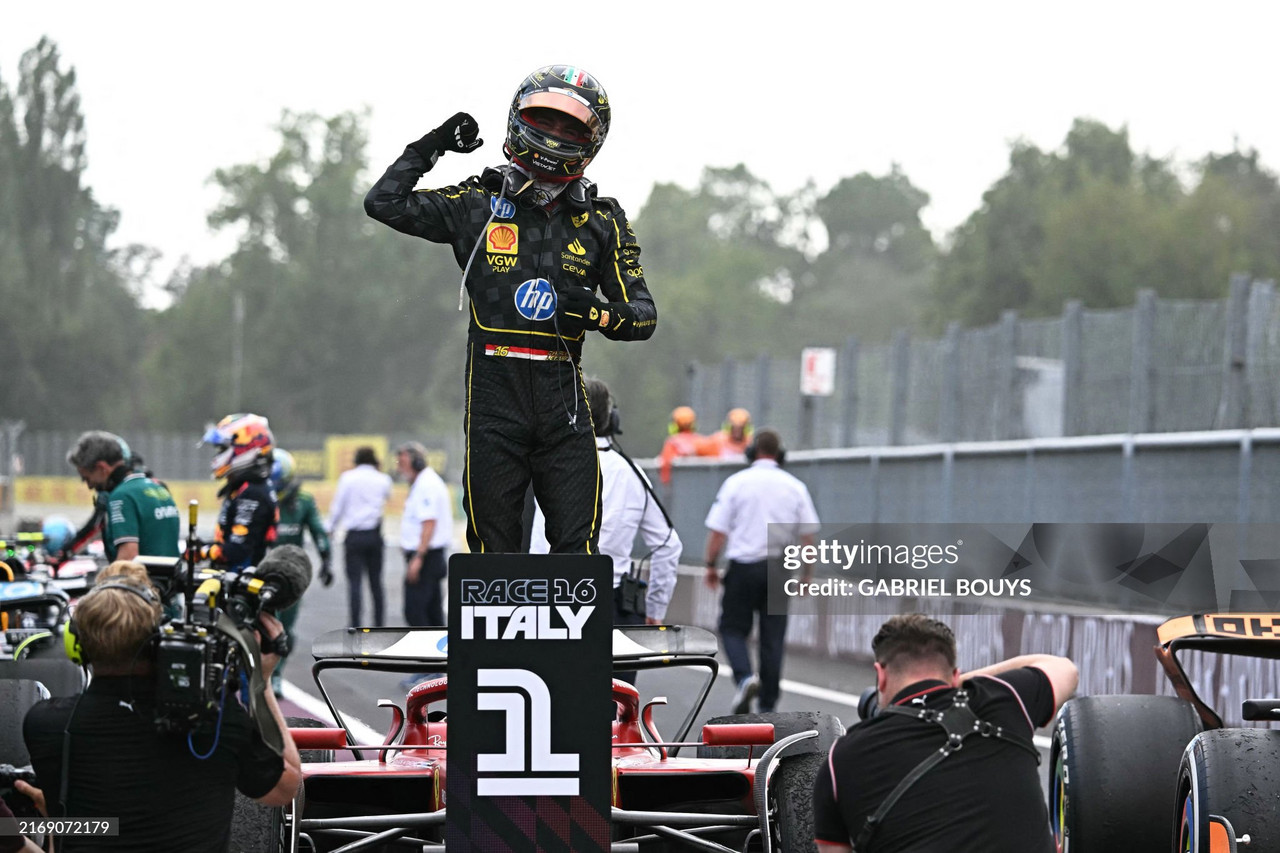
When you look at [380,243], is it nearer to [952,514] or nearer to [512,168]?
[952,514]

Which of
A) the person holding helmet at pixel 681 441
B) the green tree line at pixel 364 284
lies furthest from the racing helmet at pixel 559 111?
the green tree line at pixel 364 284

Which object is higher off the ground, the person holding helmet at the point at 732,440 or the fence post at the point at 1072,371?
the fence post at the point at 1072,371

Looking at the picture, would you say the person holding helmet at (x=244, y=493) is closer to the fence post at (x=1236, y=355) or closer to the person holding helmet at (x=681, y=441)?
the fence post at (x=1236, y=355)

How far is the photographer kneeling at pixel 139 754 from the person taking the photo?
13.4 ft

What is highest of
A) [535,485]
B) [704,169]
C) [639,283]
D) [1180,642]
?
[704,169]

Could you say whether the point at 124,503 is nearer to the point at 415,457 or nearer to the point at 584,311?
the point at 584,311

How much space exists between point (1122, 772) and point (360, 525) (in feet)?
35.6

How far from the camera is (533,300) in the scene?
17.0 ft

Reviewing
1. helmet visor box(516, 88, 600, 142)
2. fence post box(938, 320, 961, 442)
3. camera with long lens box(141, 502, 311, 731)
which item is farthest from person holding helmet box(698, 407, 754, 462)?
camera with long lens box(141, 502, 311, 731)

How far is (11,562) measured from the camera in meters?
8.02

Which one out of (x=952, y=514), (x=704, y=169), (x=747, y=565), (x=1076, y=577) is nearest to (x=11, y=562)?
(x=747, y=565)

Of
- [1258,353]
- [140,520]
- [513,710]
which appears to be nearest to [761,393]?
[1258,353]

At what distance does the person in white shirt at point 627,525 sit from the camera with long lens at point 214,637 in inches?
115

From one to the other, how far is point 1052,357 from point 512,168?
1023 cm
